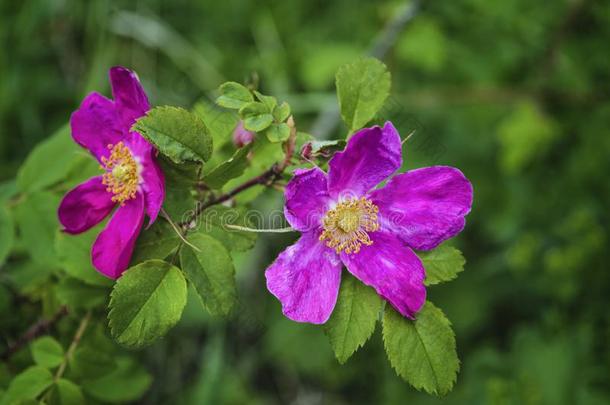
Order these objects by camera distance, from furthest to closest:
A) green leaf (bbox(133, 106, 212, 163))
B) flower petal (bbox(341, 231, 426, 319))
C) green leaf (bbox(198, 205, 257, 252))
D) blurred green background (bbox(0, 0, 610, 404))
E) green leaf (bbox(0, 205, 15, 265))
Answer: blurred green background (bbox(0, 0, 610, 404))
green leaf (bbox(0, 205, 15, 265))
green leaf (bbox(198, 205, 257, 252))
flower petal (bbox(341, 231, 426, 319))
green leaf (bbox(133, 106, 212, 163))

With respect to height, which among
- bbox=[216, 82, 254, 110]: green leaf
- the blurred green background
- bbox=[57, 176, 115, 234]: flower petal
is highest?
bbox=[216, 82, 254, 110]: green leaf

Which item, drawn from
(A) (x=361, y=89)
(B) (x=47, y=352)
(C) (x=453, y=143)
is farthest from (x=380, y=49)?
(B) (x=47, y=352)

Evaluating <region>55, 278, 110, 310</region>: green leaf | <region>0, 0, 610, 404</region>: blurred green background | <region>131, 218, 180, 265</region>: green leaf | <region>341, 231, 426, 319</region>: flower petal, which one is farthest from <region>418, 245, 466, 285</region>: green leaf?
<region>0, 0, 610, 404</region>: blurred green background

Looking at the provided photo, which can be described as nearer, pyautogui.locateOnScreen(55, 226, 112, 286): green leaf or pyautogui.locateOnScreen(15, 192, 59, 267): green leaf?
pyautogui.locateOnScreen(55, 226, 112, 286): green leaf

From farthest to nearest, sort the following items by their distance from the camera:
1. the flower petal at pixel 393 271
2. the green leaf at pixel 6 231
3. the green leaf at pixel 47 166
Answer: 1. the green leaf at pixel 47 166
2. the green leaf at pixel 6 231
3. the flower petal at pixel 393 271

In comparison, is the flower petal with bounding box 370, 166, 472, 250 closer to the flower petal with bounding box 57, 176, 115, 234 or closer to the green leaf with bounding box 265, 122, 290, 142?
the green leaf with bounding box 265, 122, 290, 142

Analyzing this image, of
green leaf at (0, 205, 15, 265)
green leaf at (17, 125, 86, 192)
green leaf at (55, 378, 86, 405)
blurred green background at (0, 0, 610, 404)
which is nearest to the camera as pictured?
green leaf at (55, 378, 86, 405)

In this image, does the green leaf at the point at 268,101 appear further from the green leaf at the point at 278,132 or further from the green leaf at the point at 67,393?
the green leaf at the point at 67,393

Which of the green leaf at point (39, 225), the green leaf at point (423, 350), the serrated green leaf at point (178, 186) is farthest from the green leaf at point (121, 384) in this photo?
the green leaf at point (423, 350)
